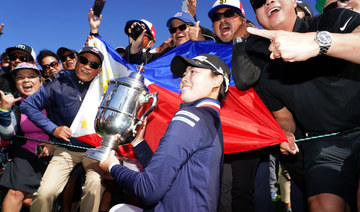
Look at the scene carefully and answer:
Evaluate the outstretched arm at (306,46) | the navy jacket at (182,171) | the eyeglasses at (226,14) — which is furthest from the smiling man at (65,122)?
the outstretched arm at (306,46)

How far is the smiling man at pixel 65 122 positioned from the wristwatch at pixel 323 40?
3094 millimetres

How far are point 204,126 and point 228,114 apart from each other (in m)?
1.23

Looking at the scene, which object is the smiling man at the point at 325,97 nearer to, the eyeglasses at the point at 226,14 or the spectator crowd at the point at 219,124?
the spectator crowd at the point at 219,124

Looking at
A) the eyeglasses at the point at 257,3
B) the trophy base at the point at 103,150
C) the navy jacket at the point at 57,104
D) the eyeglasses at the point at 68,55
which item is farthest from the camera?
the eyeglasses at the point at 68,55

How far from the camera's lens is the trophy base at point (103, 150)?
2078mm

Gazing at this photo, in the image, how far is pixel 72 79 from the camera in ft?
12.3

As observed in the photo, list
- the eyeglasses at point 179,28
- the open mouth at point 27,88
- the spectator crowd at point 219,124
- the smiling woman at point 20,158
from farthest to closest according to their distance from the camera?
the eyeglasses at point 179,28
the open mouth at point 27,88
the smiling woman at point 20,158
the spectator crowd at point 219,124

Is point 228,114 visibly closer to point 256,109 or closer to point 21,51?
point 256,109

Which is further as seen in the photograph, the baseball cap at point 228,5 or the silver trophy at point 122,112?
the baseball cap at point 228,5

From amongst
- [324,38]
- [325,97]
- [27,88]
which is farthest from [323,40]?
[27,88]

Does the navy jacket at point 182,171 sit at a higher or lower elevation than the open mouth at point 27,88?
lower

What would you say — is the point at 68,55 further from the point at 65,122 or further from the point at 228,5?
the point at 228,5

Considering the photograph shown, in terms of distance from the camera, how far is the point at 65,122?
3547 millimetres

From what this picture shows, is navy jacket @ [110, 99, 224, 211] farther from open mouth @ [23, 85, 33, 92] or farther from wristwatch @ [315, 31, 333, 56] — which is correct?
open mouth @ [23, 85, 33, 92]
